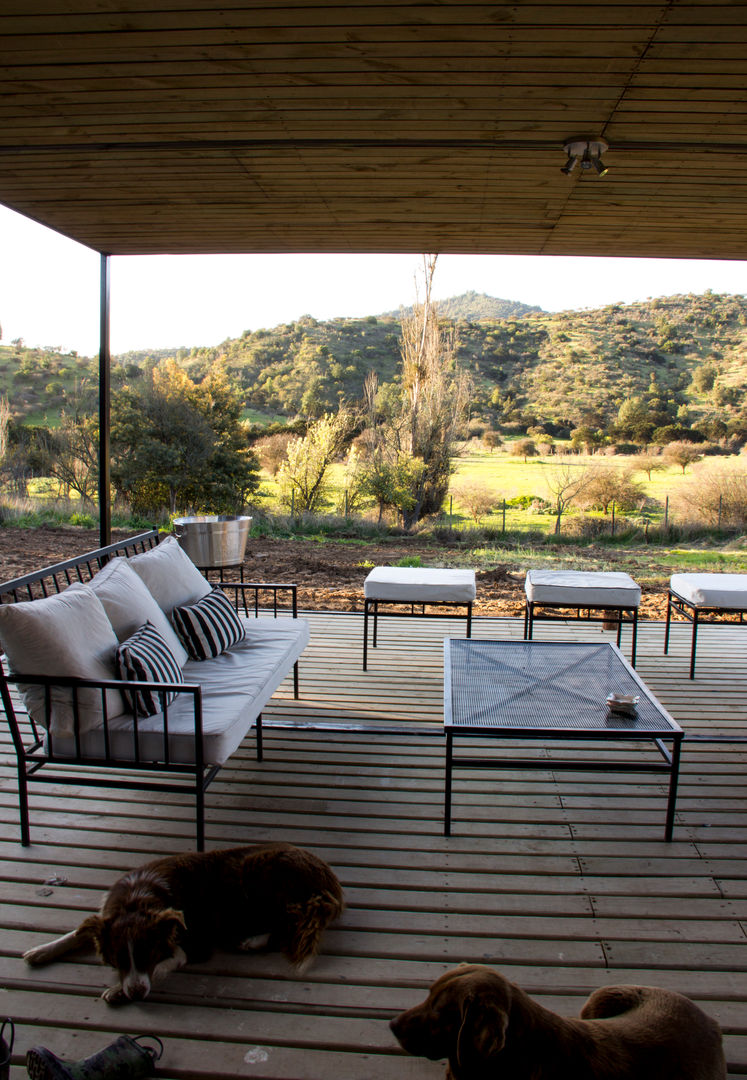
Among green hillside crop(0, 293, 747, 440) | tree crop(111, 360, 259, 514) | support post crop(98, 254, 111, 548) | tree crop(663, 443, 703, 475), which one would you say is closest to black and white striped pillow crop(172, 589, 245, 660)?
support post crop(98, 254, 111, 548)

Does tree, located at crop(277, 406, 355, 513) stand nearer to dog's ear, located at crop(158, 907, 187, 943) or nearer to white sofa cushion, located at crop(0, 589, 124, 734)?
white sofa cushion, located at crop(0, 589, 124, 734)

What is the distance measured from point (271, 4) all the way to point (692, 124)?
1619mm

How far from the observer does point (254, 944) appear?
1.94 meters

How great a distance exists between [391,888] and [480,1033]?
3.25ft

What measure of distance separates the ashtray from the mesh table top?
32 millimetres

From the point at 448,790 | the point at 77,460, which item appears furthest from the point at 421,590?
the point at 77,460

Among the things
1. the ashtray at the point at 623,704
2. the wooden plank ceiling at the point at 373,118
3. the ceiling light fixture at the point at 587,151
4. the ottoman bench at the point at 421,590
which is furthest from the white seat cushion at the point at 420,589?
the ceiling light fixture at the point at 587,151

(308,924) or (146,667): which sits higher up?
(146,667)

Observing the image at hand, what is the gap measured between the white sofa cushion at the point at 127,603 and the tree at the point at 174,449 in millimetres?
7945

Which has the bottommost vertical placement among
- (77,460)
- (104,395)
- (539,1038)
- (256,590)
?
(539,1038)

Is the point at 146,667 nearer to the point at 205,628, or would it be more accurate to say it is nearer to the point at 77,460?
the point at 205,628

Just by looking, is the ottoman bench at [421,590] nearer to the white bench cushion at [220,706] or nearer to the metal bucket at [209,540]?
the white bench cushion at [220,706]

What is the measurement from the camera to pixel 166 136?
9.86 ft

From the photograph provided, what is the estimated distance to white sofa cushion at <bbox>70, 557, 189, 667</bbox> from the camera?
108 inches
